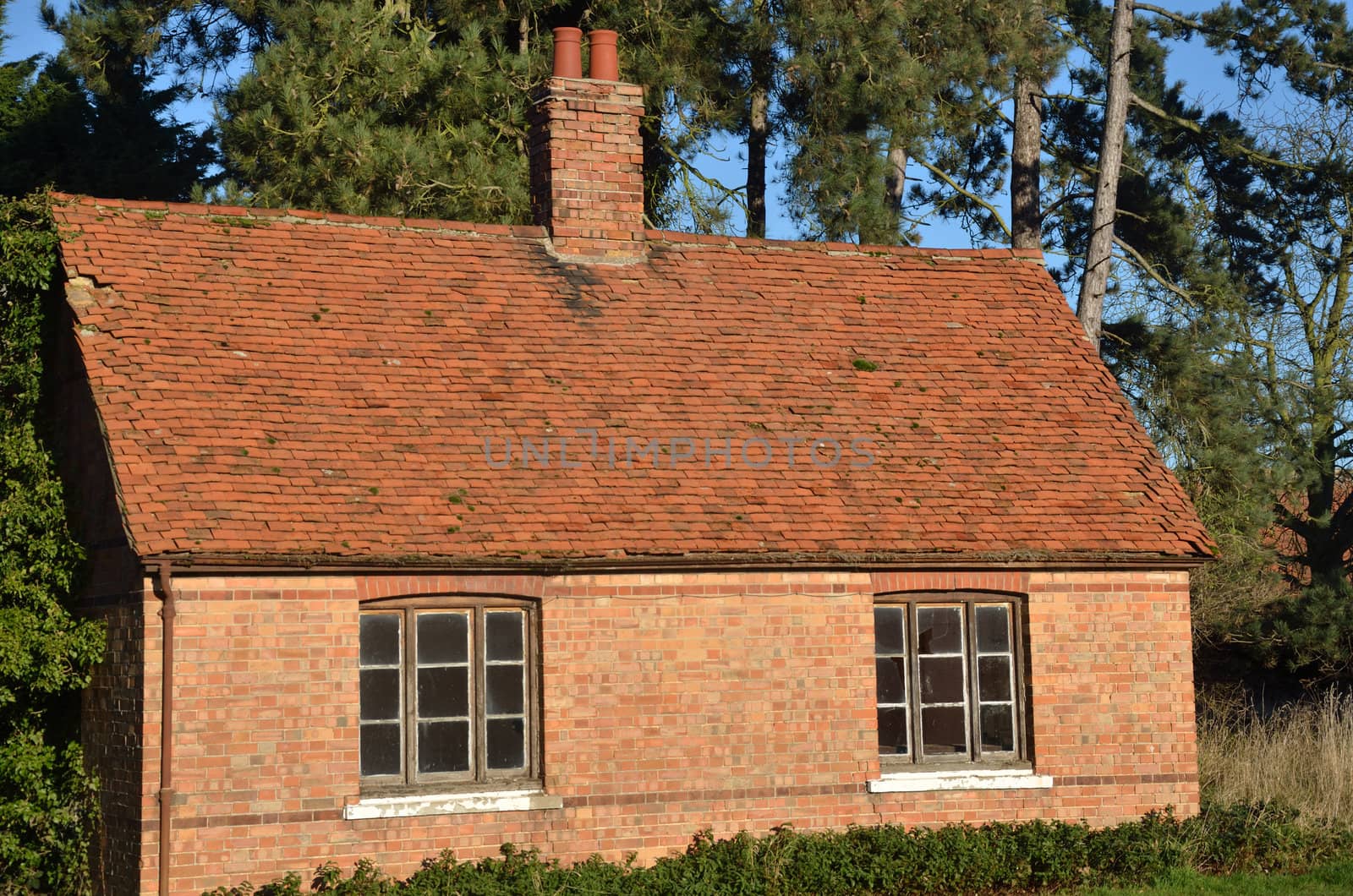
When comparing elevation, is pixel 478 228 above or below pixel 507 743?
above

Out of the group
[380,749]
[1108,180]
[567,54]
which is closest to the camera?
[380,749]

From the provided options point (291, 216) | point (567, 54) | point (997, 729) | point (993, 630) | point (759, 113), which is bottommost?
point (997, 729)

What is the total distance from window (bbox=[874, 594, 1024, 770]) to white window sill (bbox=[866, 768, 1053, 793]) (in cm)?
17

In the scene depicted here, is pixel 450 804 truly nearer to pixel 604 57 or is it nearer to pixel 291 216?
pixel 291 216

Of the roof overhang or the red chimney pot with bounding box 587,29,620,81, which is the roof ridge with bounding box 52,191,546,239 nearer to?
the red chimney pot with bounding box 587,29,620,81

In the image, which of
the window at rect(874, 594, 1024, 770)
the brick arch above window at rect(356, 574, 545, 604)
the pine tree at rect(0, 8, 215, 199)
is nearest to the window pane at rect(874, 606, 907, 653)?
the window at rect(874, 594, 1024, 770)

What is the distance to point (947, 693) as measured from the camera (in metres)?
13.9

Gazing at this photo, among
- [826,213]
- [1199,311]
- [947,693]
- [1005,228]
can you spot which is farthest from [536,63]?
[947,693]

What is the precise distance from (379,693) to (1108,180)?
15.9 m

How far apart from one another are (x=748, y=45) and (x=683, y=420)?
12.1m

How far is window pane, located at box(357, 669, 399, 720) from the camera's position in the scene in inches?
486

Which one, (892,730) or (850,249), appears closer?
(892,730)

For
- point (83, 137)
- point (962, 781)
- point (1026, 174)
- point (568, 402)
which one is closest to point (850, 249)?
point (568, 402)

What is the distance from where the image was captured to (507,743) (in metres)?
12.7
